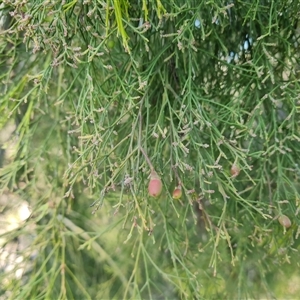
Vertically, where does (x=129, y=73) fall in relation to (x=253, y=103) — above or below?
above

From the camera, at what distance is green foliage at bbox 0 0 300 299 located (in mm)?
553

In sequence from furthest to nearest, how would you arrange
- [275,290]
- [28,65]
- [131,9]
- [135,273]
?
[275,290]
[28,65]
[135,273]
[131,9]

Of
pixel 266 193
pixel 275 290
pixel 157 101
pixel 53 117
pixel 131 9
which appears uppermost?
pixel 131 9

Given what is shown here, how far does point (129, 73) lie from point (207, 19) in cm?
14

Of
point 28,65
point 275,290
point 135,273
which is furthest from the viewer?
point 275,290

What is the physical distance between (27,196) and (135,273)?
0.98 ft

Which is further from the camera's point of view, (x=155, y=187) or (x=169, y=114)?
(x=169, y=114)

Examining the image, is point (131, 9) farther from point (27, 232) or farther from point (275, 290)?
point (275, 290)

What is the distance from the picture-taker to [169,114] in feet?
2.16

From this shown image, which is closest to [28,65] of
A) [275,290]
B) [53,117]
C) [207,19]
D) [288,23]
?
[53,117]

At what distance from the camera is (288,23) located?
65 centimetres

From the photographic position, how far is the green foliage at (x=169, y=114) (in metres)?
0.55

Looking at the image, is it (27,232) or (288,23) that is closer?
(288,23)

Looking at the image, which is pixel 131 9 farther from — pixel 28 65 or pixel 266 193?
pixel 266 193
